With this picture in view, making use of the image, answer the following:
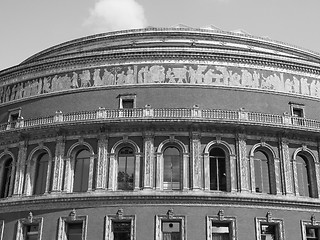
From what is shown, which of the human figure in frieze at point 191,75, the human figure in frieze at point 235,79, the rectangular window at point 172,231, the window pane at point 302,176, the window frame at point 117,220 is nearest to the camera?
the window frame at point 117,220

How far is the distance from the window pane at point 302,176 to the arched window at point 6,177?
1712 cm

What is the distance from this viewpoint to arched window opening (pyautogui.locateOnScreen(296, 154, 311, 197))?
27.3 m

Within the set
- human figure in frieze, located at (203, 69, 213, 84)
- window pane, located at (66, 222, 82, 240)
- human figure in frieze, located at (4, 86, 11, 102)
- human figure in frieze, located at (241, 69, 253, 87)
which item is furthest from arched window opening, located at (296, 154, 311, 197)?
human figure in frieze, located at (4, 86, 11, 102)

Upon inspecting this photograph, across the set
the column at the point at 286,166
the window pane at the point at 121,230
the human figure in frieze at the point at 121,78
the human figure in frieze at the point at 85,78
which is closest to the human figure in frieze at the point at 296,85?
the column at the point at 286,166

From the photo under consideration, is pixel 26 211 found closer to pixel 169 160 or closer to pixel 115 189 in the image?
pixel 115 189

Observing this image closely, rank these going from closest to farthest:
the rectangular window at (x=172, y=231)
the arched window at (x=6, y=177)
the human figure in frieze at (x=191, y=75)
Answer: the rectangular window at (x=172, y=231)
the arched window at (x=6, y=177)
the human figure in frieze at (x=191, y=75)

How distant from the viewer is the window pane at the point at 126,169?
26.4 meters

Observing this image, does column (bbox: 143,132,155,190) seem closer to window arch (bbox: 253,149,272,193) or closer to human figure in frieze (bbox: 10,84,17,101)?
window arch (bbox: 253,149,272,193)

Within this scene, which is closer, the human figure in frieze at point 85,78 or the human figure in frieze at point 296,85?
the human figure in frieze at point 85,78

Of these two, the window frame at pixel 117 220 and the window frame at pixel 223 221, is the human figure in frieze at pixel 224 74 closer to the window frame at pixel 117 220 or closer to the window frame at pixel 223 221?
the window frame at pixel 223 221

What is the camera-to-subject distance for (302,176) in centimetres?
2764

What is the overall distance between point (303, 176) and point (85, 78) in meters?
14.4

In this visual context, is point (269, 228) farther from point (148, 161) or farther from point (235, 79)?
point (235, 79)

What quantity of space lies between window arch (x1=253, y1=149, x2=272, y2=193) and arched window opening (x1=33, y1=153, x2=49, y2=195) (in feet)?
39.5
